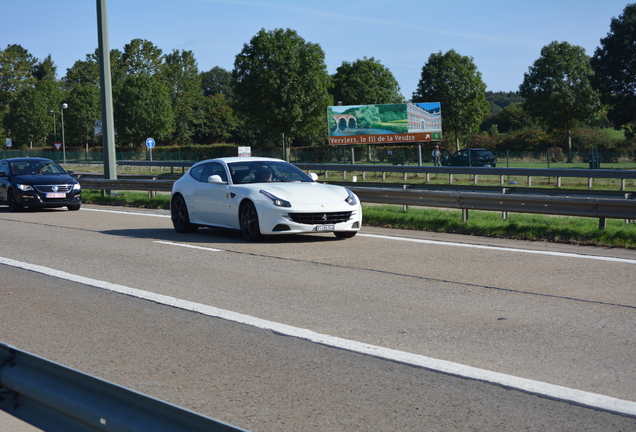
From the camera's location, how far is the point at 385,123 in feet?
173

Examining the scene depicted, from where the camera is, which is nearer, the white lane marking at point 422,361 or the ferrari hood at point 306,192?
the white lane marking at point 422,361

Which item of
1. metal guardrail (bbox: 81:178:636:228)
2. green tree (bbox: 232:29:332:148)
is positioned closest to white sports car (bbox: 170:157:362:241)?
metal guardrail (bbox: 81:178:636:228)

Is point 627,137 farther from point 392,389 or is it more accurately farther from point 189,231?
point 392,389

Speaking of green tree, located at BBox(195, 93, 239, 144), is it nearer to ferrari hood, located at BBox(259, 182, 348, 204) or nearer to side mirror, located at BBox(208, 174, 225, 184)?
side mirror, located at BBox(208, 174, 225, 184)

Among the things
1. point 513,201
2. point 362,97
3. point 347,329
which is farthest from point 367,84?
point 347,329

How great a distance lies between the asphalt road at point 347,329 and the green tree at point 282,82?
155 ft

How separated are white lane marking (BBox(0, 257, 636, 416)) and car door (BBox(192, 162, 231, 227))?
475cm

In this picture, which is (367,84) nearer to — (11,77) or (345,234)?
(11,77)

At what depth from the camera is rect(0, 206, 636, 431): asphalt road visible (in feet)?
13.8

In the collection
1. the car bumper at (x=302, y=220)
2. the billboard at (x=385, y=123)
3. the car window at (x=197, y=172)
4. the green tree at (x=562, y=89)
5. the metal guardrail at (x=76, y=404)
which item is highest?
the green tree at (x=562, y=89)

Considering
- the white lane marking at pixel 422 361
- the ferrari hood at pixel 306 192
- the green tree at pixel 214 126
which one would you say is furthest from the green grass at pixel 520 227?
the green tree at pixel 214 126

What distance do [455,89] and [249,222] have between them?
57242 millimetres

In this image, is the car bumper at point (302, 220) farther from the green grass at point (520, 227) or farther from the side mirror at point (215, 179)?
the green grass at point (520, 227)

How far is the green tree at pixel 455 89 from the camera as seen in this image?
6619 centimetres
